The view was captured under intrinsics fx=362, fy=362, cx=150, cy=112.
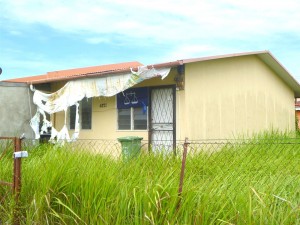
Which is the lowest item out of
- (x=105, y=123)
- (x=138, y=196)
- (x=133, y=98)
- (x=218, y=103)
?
(x=138, y=196)

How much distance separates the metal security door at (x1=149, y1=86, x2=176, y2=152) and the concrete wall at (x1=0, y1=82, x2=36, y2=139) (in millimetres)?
4778

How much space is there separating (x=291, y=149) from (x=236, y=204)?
566 centimetres

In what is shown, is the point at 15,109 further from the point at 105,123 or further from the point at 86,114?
the point at 105,123

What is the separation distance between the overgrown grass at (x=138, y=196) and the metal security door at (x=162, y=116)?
462cm

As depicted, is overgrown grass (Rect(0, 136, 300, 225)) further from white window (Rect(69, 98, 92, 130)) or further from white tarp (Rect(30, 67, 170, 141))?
white window (Rect(69, 98, 92, 130))

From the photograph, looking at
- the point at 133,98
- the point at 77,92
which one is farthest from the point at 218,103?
the point at 77,92

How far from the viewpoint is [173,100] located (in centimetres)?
1058

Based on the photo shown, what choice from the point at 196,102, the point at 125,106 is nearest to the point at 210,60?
the point at 196,102

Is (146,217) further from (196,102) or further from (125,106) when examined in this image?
(125,106)

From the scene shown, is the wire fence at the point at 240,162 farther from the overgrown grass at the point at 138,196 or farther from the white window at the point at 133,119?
the white window at the point at 133,119

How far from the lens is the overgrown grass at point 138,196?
3.44m

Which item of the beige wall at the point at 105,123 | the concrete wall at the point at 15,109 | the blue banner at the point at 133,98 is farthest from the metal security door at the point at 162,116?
the concrete wall at the point at 15,109

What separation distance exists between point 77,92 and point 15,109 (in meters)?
2.65

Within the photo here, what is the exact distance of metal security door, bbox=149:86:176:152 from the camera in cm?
1068
